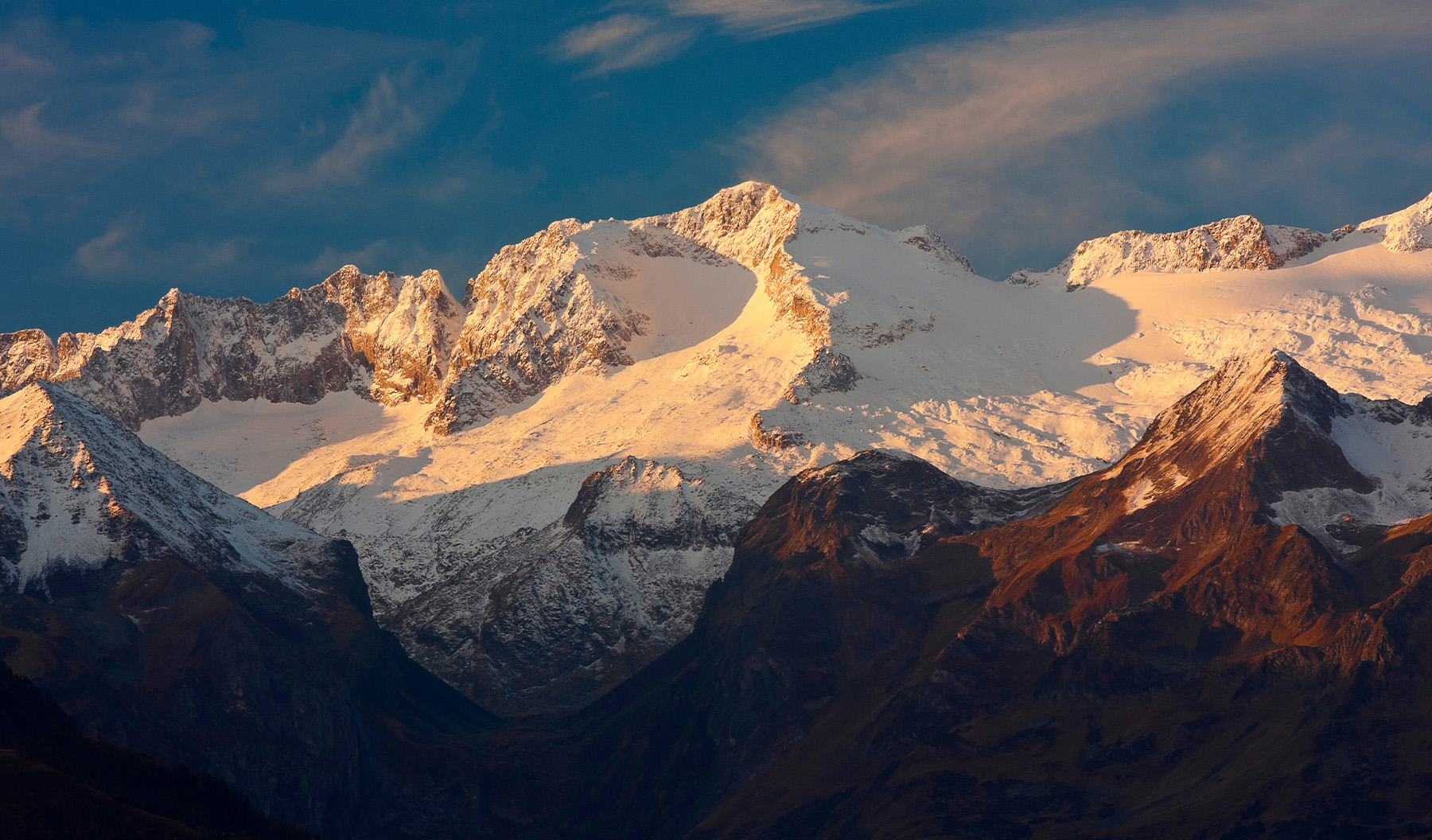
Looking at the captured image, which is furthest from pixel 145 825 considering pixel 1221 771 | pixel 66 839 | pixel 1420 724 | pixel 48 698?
pixel 1420 724

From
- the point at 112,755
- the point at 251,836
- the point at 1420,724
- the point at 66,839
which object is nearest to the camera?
the point at 66,839

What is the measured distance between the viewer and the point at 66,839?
451ft

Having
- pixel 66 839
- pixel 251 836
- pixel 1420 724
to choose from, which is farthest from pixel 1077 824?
pixel 66 839

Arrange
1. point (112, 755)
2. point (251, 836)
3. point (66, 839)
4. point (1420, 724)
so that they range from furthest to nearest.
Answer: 1. point (1420, 724)
2. point (112, 755)
3. point (251, 836)
4. point (66, 839)

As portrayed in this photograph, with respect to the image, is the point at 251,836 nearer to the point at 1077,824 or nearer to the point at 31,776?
the point at 31,776

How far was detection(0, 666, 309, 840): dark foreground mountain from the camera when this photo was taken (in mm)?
138375

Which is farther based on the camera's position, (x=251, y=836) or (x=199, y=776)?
(x=199, y=776)

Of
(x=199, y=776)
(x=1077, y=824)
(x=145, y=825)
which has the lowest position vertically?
(x=1077, y=824)

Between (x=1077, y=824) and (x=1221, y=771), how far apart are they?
17750 mm

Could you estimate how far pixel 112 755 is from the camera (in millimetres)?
167875

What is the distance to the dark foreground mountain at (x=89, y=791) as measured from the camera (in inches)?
5448

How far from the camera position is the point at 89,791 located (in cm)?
14375

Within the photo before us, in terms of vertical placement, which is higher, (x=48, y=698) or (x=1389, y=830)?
(x=48, y=698)

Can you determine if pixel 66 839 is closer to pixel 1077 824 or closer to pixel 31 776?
pixel 31 776
